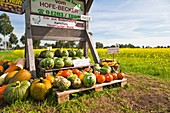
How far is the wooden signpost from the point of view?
149 inches

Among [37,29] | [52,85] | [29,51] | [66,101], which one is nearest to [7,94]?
[52,85]

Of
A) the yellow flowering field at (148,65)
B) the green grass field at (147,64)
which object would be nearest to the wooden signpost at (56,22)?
the green grass field at (147,64)

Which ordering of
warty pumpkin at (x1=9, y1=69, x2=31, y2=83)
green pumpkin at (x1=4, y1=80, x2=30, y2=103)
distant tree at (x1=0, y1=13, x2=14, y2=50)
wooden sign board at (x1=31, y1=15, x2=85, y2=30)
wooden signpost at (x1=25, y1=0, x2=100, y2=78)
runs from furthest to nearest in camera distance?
distant tree at (x1=0, y1=13, x2=14, y2=50)
wooden sign board at (x1=31, y1=15, x2=85, y2=30)
wooden signpost at (x1=25, y1=0, x2=100, y2=78)
warty pumpkin at (x1=9, y1=69, x2=31, y2=83)
green pumpkin at (x1=4, y1=80, x2=30, y2=103)

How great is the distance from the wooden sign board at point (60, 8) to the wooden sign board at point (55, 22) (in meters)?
0.13

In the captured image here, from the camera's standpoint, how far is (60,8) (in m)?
4.32

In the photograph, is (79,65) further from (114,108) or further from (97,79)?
(114,108)

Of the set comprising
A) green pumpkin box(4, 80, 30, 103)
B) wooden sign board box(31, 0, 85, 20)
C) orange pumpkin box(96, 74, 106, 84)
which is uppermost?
wooden sign board box(31, 0, 85, 20)

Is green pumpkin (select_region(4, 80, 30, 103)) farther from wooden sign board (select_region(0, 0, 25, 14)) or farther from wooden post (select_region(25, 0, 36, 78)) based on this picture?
wooden sign board (select_region(0, 0, 25, 14))

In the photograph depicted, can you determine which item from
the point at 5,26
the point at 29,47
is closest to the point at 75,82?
the point at 29,47

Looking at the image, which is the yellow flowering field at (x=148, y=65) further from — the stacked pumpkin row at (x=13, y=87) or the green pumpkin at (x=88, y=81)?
the stacked pumpkin row at (x=13, y=87)

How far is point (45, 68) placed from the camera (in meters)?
3.32

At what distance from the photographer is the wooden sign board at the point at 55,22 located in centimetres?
394

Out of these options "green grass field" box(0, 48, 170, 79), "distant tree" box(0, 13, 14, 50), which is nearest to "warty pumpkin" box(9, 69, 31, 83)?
"green grass field" box(0, 48, 170, 79)

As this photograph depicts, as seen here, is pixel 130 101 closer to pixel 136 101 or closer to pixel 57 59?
pixel 136 101
